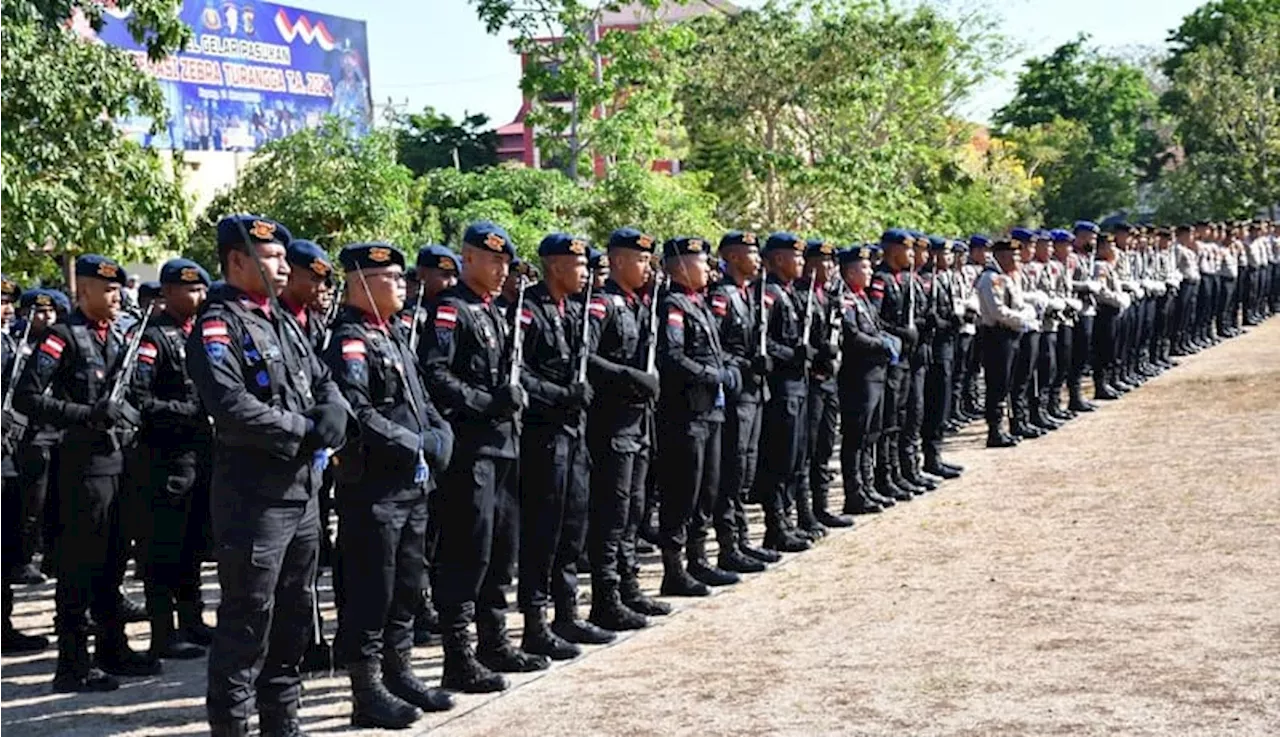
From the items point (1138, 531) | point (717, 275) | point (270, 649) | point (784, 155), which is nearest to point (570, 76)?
point (784, 155)

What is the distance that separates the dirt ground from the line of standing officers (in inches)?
12.3

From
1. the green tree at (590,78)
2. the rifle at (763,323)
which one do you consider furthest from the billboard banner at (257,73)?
the rifle at (763,323)

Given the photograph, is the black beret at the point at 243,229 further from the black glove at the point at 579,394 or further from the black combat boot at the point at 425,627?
the black combat boot at the point at 425,627

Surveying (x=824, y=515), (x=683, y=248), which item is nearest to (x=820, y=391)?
(x=824, y=515)

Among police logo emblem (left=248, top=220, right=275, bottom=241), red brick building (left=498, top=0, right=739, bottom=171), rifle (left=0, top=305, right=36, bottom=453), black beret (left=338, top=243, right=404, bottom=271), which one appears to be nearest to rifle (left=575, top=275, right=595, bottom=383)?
black beret (left=338, top=243, right=404, bottom=271)

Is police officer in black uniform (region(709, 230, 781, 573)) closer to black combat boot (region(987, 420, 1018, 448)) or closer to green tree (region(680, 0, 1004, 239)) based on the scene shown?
black combat boot (region(987, 420, 1018, 448))

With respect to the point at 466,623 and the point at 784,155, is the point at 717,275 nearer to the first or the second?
the point at 466,623

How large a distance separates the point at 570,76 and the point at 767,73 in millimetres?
7047

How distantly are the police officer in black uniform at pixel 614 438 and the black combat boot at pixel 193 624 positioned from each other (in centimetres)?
206

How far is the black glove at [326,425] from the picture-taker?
6.26 metres

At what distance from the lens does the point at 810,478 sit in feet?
40.5

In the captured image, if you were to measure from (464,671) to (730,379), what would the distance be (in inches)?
117

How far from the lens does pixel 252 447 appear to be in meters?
6.25

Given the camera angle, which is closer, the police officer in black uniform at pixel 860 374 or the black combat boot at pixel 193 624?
the black combat boot at pixel 193 624
